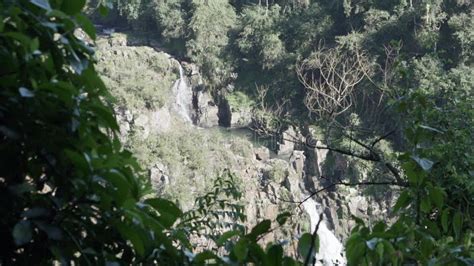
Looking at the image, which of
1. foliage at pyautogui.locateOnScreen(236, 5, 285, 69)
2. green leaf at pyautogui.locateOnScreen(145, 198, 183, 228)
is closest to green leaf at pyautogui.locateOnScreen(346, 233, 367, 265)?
green leaf at pyautogui.locateOnScreen(145, 198, 183, 228)

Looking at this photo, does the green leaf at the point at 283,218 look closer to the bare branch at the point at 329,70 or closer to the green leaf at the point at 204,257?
the green leaf at the point at 204,257

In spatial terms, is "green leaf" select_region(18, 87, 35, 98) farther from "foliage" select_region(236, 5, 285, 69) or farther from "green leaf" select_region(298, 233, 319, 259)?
"foliage" select_region(236, 5, 285, 69)

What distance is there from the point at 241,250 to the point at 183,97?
1195cm

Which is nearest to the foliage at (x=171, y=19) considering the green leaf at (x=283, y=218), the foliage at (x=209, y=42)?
the foliage at (x=209, y=42)

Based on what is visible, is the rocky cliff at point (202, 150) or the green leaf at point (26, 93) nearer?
the green leaf at point (26, 93)

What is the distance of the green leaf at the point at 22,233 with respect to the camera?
37cm

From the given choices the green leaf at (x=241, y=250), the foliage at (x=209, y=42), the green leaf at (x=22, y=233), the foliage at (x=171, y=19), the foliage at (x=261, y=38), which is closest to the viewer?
the green leaf at (x=22, y=233)

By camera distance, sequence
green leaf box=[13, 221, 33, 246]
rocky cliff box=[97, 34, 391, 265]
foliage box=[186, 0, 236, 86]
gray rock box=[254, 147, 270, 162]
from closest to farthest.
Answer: green leaf box=[13, 221, 33, 246]
rocky cliff box=[97, 34, 391, 265]
gray rock box=[254, 147, 270, 162]
foliage box=[186, 0, 236, 86]

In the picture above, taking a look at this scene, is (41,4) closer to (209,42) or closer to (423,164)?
(423,164)

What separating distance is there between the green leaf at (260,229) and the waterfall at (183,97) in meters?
11.4

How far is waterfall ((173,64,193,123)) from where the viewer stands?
12039mm

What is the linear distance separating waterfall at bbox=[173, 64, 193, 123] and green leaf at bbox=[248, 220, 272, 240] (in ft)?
37.5

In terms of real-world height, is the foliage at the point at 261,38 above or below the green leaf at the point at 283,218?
below

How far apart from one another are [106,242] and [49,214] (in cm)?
7
